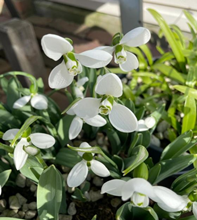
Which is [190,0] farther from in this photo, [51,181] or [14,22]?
[51,181]

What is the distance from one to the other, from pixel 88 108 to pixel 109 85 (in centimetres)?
9

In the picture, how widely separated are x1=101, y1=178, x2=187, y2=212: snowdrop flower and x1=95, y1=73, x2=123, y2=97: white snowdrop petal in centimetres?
18

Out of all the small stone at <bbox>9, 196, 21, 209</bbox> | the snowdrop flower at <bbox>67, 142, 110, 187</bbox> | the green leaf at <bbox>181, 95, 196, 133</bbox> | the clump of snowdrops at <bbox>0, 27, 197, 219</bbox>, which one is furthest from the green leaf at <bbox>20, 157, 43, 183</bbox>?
the green leaf at <bbox>181, 95, 196, 133</bbox>

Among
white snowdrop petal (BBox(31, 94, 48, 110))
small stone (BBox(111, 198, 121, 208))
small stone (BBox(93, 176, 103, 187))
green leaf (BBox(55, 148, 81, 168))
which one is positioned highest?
white snowdrop petal (BBox(31, 94, 48, 110))

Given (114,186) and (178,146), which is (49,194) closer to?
(114,186)

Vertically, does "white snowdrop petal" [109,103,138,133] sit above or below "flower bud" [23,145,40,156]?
above

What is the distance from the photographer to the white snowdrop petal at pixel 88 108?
583 millimetres

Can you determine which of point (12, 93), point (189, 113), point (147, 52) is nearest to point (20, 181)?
point (12, 93)

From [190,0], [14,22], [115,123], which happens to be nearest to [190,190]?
[115,123]

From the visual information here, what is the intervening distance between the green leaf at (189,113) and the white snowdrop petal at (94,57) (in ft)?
1.46

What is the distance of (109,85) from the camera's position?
0.53 m

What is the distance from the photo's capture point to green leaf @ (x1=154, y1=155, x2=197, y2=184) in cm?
69

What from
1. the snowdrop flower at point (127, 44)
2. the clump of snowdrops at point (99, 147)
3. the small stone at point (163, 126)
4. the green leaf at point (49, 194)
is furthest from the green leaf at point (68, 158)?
the small stone at point (163, 126)

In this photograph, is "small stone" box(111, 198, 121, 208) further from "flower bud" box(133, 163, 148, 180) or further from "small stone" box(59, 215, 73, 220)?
"flower bud" box(133, 163, 148, 180)
